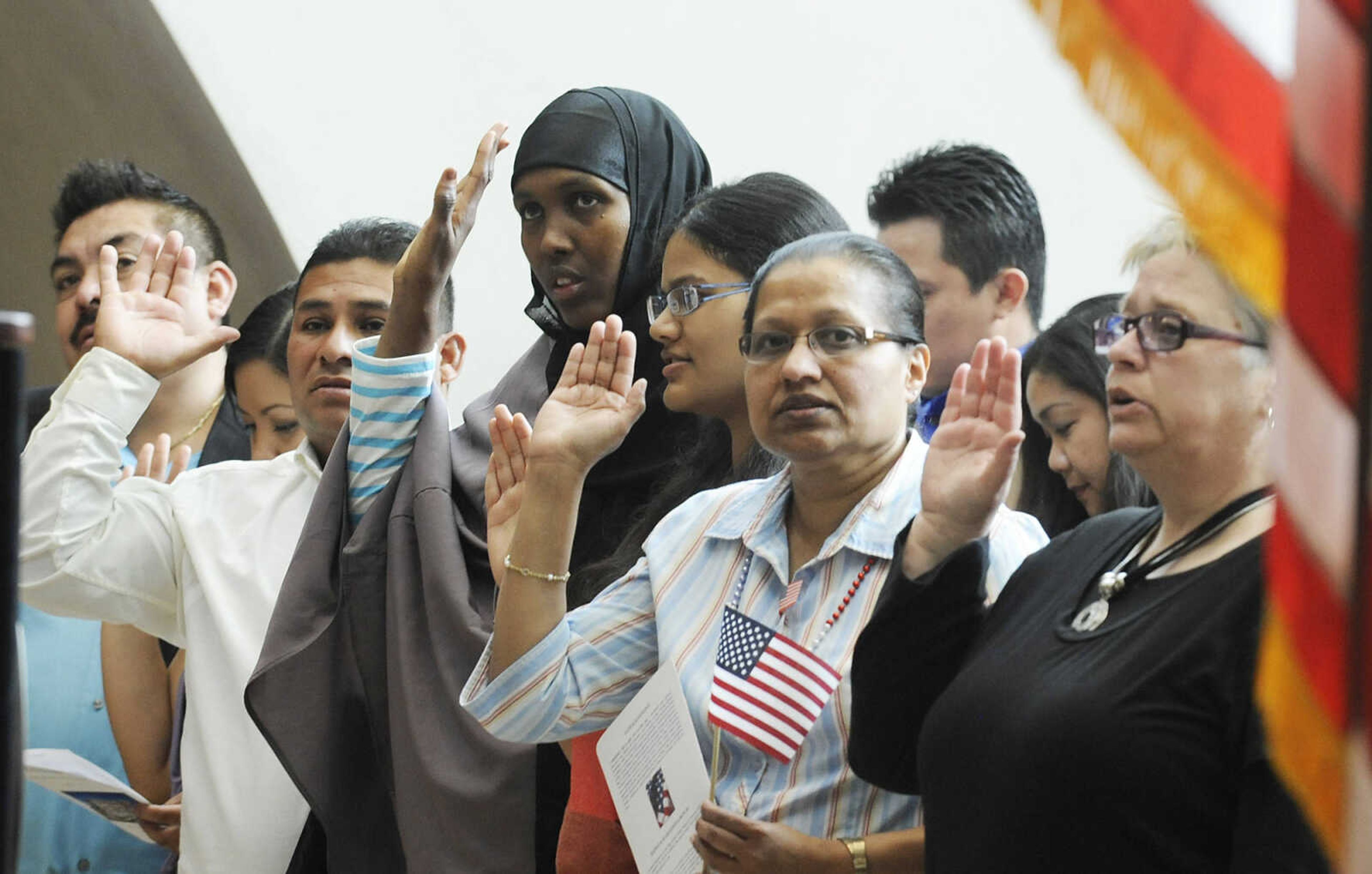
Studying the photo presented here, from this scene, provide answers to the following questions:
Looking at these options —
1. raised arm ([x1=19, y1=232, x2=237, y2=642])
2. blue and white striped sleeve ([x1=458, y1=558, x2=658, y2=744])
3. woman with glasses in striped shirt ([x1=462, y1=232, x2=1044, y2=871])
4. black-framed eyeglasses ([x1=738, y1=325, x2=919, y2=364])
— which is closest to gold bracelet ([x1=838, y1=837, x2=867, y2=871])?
woman with glasses in striped shirt ([x1=462, y1=232, x2=1044, y2=871])

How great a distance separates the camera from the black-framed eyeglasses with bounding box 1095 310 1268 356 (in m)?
1.25

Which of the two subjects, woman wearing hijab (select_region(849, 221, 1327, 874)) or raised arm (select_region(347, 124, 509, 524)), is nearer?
woman wearing hijab (select_region(849, 221, 1327, 874))

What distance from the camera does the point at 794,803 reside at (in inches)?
59.3

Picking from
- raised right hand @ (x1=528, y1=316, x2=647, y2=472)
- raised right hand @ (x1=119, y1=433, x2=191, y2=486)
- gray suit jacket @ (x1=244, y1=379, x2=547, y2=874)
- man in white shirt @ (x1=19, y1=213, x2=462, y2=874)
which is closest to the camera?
raised right hand @ (x1=528, y1=316, x2=647, y2=472)

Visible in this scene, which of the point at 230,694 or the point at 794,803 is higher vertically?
the point at 230,694

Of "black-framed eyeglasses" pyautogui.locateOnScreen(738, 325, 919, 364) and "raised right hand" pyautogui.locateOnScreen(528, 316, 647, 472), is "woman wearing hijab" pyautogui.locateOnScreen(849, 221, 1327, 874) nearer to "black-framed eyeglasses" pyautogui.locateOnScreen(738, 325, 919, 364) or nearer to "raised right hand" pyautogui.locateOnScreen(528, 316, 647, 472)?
"black-framed eyeglasses" pyautogui.locateOnScreen(738, 325, 919, 364)

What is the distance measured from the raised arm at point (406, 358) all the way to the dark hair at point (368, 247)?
0.72 ft

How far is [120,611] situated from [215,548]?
0.15 m

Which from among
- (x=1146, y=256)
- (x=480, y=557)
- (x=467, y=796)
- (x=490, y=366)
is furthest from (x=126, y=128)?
(x=1146, y=256)

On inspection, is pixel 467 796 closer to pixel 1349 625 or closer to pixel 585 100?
pixel 585 100

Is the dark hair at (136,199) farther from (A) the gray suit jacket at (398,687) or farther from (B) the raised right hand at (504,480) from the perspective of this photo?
(B) the raised right hand at (504,480)

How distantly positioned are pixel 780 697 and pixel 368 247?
1.25m

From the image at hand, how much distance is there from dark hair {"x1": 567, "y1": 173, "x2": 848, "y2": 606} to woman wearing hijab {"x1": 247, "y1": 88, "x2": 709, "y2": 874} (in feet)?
0.32

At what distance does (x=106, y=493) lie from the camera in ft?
7.39
